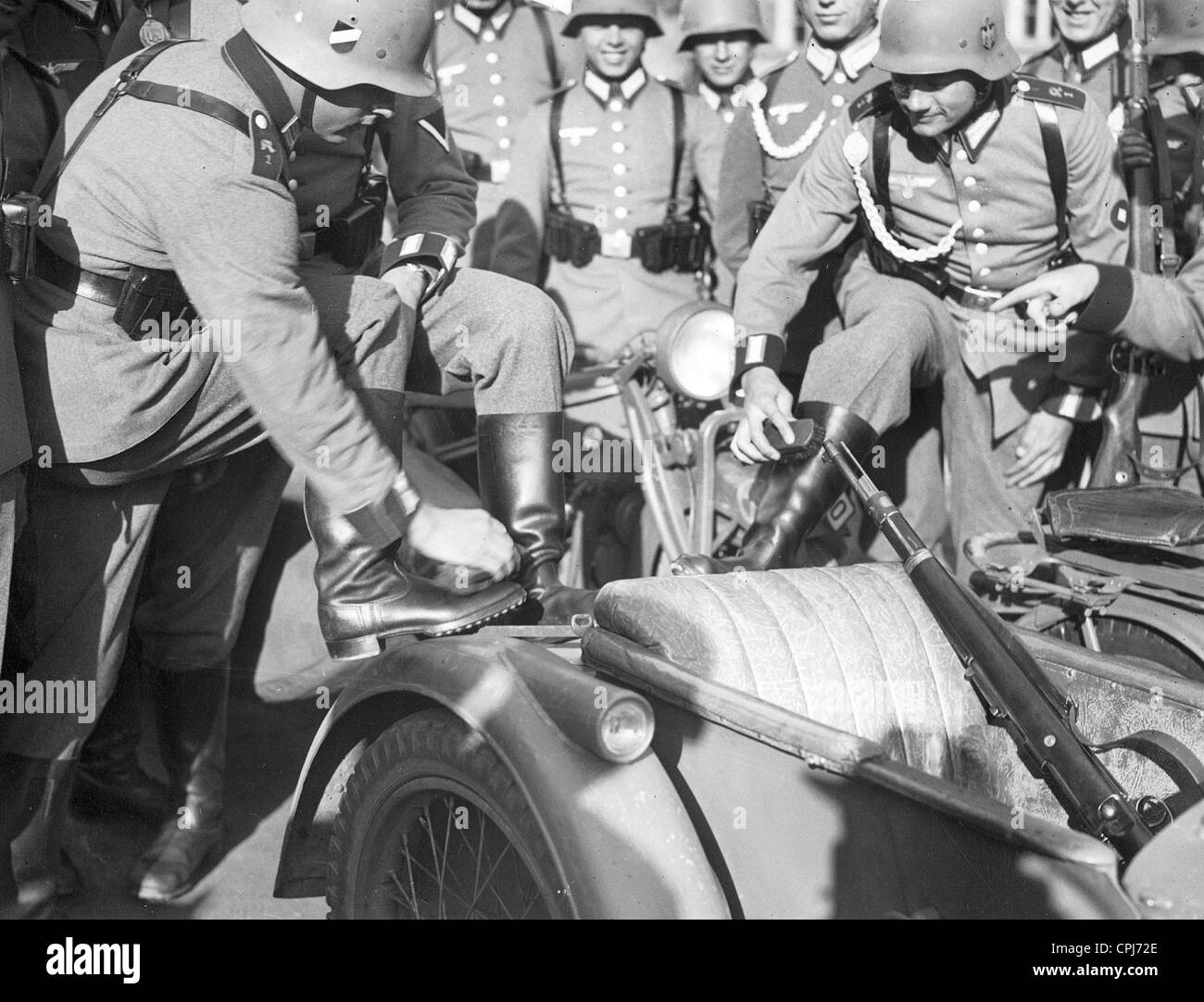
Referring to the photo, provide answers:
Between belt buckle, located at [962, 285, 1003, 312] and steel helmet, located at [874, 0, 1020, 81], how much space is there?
0.64m

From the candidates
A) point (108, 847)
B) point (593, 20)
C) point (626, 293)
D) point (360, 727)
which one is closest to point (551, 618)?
point (360, 727)

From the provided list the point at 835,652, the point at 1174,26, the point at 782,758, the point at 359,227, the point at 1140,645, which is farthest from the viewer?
the point at 1174,26

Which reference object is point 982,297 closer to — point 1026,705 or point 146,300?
point 1026,705

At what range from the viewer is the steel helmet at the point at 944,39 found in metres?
3.64

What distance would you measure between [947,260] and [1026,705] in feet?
6.45

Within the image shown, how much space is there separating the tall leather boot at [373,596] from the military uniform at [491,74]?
3.02 meters

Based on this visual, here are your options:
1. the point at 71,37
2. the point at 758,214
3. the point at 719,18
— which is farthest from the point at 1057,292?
the point at 71,37

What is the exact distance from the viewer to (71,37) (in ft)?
11.6

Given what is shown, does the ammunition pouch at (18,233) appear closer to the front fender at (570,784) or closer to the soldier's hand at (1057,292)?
the front fender at (570,784)

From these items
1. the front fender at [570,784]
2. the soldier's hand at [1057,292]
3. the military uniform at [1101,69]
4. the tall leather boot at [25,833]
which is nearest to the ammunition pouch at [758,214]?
the military uniform at [1101,69]

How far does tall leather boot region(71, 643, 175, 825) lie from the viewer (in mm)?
3547

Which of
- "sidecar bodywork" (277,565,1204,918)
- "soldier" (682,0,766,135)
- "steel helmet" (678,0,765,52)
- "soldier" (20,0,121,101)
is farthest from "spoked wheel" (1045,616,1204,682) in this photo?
"steel helmet" (678,0,765,52)

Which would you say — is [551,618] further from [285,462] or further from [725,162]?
[725,162]

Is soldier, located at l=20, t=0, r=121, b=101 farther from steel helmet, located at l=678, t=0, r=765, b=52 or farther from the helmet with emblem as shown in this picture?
steel helmet, located at l=678, t=0, r=765, b=52
